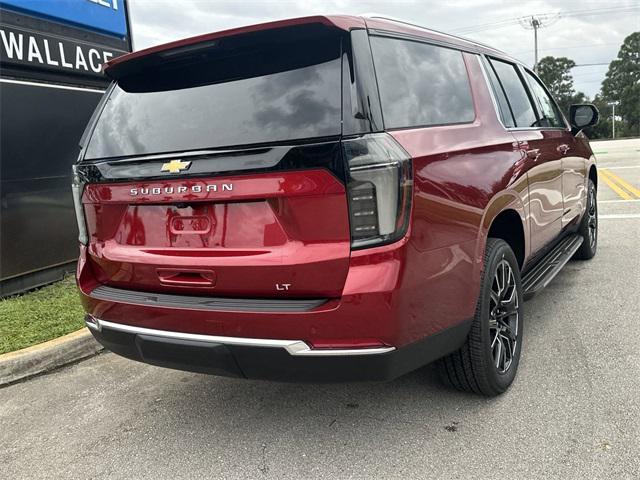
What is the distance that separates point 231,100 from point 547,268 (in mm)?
2728

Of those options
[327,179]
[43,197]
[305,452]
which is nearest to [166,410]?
[305,452]

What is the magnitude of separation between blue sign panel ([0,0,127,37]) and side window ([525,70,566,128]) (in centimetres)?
481

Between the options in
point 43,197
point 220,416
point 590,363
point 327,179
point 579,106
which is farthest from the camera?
point 43,197

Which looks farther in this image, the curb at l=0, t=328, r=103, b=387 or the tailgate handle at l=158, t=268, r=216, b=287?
the curb at l=0, t=328, r=103, b=387

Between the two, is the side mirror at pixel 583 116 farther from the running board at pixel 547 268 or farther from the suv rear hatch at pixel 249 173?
the suv rear hatch at pixel 249 173

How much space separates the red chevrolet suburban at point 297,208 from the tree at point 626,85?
73.7 metres

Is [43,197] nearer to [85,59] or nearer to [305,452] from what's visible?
[85,59]

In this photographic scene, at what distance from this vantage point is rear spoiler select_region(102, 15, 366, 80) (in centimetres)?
228

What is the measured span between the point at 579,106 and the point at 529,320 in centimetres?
229

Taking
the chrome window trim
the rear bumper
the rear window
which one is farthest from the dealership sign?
the chrome window trim

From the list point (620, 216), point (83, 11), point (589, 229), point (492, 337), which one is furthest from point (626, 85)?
point (492, 337)

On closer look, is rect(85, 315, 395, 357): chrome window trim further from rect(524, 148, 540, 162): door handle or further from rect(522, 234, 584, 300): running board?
rect(524, 148, 540, 162): door handle

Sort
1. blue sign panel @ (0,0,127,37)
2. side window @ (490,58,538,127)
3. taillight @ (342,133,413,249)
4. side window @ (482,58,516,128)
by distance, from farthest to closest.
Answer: blue sign panel @ (0,0,127,37), side window @ (490,58,538,127), side window @ (482,58,516,128), taillight @ (342,133,413,249)

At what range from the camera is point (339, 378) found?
2.29 metres
